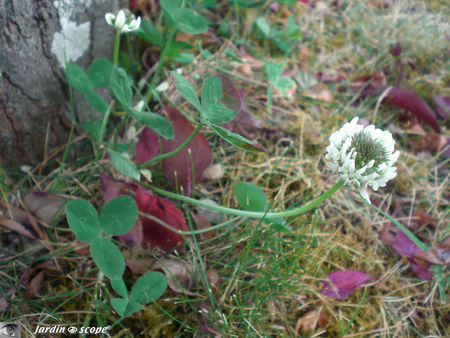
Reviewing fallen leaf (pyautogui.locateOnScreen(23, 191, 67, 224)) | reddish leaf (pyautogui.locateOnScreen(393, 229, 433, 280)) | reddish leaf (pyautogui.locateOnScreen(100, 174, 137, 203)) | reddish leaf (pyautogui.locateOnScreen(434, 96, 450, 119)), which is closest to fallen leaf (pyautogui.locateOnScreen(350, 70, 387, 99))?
reddish leaf (pyautogui.locateOnScreen(434, 96, 450, 119))

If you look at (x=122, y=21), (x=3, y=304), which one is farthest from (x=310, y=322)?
(x=122, y=21)

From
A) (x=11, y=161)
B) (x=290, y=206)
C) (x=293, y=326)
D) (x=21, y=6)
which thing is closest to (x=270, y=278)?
(x=293, y=326)

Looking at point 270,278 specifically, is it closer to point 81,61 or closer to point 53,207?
point 53,207

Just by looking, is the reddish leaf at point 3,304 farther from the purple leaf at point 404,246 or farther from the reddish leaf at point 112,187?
the purple leaf at point 404,246

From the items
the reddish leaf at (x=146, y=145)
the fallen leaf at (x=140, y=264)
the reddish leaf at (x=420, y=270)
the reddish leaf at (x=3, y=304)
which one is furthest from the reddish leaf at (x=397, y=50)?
the reddish leaf at (x=3, y=304)

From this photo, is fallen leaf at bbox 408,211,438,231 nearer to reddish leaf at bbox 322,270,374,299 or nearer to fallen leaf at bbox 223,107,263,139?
reddish leaf at bbox 322,270,374,299

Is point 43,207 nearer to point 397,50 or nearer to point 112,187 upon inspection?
point 112,187
